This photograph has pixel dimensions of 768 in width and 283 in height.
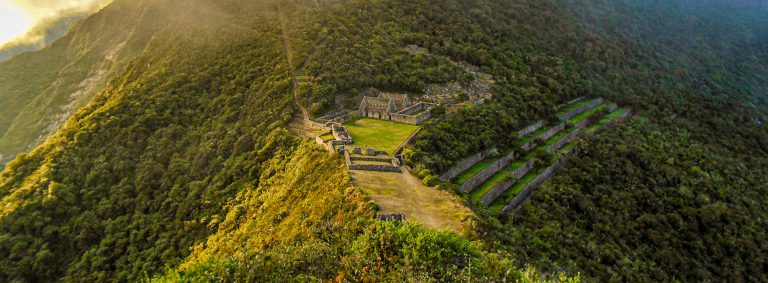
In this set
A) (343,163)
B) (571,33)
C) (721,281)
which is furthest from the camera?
(571,33)

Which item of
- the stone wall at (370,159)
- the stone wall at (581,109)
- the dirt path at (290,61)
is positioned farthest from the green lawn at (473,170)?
the stone wall at (581,109)

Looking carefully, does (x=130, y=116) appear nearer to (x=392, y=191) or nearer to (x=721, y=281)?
(x=392, y=191)

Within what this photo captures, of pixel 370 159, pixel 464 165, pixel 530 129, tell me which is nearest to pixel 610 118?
pixel 530 129

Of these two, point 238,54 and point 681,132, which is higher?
point 238,54

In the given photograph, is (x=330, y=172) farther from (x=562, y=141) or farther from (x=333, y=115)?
(x=562, y=141)

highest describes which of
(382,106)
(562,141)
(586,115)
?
(382,106)

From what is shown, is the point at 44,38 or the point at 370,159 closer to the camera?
the point at 370,159

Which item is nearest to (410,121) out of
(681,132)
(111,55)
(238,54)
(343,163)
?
(343,163)
